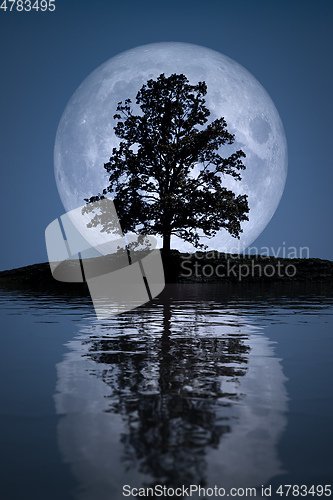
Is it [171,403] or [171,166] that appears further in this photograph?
[171,166]

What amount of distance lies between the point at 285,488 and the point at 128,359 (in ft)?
16.2

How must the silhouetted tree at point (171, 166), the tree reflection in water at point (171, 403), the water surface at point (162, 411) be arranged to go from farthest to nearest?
the silhouetted tree at point (171, 166) < the tree reflection in water at point (171, 403) < the water surface at point (162, 411)

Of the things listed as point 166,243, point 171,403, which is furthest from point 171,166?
point 171,403

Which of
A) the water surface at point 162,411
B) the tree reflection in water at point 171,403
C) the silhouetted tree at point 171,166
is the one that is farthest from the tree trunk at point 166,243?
the tree reflection in water at point 171,403

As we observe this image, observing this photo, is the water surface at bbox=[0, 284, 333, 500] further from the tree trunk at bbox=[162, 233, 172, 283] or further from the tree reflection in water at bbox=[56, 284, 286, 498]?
the tree trunk at bbox=[162, 233, 172, 283]

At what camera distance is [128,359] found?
27.5 feet

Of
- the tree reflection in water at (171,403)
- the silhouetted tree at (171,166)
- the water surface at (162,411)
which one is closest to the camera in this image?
the water surface at (162,411)

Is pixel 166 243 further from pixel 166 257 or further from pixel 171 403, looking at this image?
pixel 171 403

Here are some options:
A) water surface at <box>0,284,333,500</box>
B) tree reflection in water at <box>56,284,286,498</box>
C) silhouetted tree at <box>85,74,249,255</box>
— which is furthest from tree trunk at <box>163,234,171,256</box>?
tree reflection in water at <box>56,284,286,498</box>

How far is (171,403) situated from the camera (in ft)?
18.6

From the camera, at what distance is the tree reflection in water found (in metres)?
3.98

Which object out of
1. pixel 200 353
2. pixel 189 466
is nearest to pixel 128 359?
pixel 200 353

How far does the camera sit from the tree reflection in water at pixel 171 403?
3.98m

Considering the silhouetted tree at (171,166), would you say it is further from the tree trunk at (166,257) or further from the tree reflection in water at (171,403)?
the tree reflection in water at (171,403)
